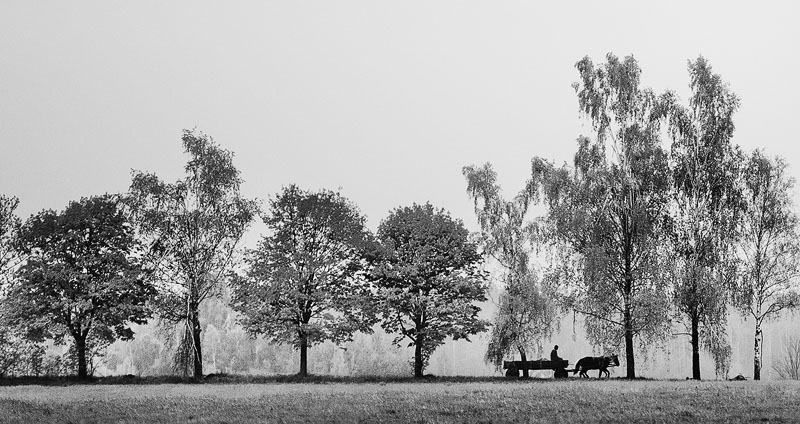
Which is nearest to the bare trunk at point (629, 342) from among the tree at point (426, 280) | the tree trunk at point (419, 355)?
the tree at point (426, 280)

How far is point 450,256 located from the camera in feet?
192

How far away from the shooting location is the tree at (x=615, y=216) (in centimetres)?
5297

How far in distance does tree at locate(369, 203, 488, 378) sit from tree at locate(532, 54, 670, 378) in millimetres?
6857

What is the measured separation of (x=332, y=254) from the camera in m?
59.2

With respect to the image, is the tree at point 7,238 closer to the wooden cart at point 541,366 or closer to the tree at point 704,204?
the wooden cart at point 541,366

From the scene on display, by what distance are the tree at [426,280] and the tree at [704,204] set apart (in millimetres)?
14465

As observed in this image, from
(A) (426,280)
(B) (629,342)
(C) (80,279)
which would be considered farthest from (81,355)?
(B) (629,342)

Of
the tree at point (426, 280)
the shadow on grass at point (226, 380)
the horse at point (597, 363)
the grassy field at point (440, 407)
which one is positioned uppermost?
the tree at point (426, 280)

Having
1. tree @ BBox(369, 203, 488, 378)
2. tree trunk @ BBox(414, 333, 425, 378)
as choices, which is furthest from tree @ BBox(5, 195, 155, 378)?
tree trunk @ BBox(414, 333, 425, 378)

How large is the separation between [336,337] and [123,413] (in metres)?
28.2

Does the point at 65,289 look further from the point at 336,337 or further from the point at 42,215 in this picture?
the point at 336,337

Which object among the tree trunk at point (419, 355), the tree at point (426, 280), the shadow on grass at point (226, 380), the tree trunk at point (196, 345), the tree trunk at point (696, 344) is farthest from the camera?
the tree trunk at point (419, 355)

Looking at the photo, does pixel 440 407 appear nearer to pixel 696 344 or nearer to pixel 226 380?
pixel 226 380

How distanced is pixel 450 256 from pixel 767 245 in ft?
72.9
